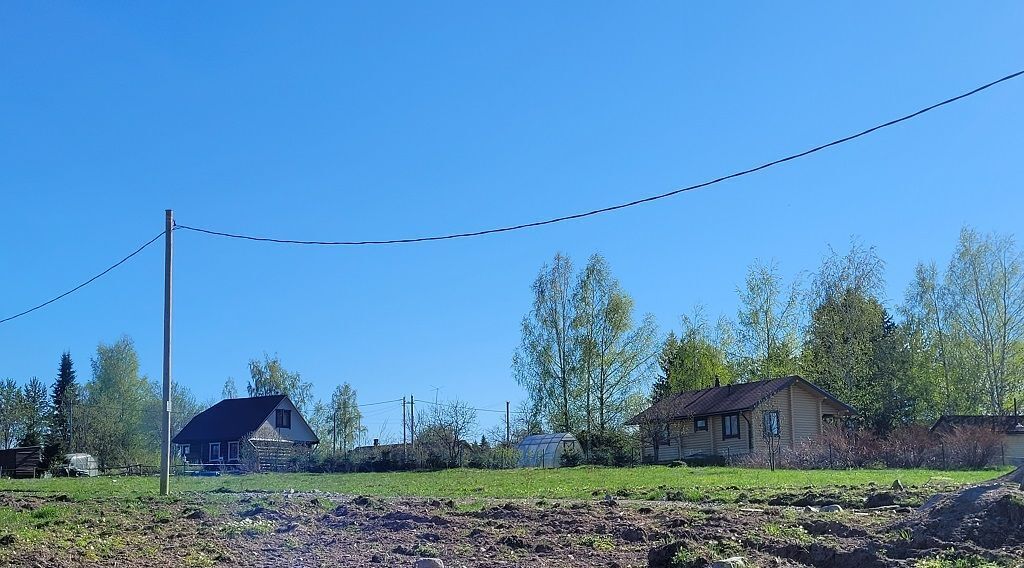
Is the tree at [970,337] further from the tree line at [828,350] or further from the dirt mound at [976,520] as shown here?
the dirt mound at [976,520]

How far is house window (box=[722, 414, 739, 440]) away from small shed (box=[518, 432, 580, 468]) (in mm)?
7798

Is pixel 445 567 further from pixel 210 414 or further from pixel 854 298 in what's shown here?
pixel 210 414

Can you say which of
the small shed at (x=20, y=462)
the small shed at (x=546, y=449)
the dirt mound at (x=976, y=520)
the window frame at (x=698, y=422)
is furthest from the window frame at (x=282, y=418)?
the dirt mound at (x=976, y=520)

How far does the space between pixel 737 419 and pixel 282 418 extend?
3555 centimetres

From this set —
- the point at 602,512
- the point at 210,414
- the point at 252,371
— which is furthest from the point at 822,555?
the point at 252,371

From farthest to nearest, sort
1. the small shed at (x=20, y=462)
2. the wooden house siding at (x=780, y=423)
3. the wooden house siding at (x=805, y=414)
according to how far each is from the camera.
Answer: the small shed at (x=20, y=462) → the wooden house siding at (x=805, y=414) → the wooden house siding at (x=780, y=423)

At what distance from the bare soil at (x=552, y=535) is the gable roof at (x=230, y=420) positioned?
173ft

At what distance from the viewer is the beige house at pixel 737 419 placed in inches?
1768

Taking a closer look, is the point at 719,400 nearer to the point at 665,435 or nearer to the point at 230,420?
the point at 665,435

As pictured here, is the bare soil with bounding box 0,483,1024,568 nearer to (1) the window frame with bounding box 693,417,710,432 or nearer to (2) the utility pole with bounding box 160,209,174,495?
(2) the utility pole with bounding box 160,209,174,495

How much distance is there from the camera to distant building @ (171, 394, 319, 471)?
6419 centimetres

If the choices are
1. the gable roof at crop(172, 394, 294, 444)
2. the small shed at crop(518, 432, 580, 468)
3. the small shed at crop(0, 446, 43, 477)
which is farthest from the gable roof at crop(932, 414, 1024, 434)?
the small shed at crop(0, 446, 43, 477)

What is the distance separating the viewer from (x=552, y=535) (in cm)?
1027

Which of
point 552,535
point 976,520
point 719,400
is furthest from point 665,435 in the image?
point 976,520
